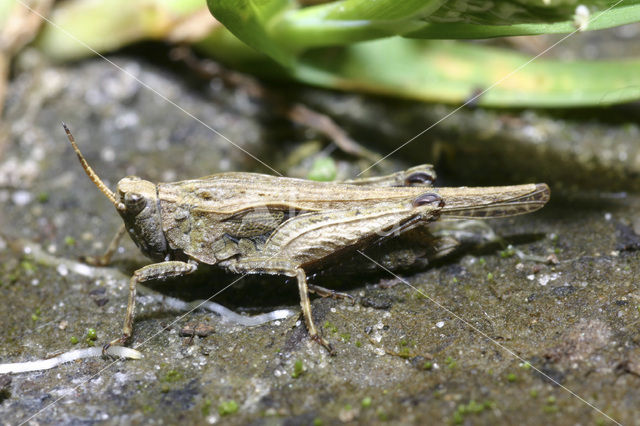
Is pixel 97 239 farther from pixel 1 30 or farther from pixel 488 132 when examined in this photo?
pixel 488 132

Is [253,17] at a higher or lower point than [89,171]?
higher

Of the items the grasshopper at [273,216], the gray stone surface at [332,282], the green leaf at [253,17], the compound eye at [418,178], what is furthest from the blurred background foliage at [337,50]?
the grasshopper at [273,216]

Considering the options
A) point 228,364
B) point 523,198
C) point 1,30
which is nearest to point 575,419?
point 523,198

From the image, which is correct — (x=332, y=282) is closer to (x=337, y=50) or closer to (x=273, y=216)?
(x=273, y=216)

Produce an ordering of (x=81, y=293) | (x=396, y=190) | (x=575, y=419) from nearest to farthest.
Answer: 1. (x=575, y=419)
2. (x=396, y=190)
3. (x=81, y=293)

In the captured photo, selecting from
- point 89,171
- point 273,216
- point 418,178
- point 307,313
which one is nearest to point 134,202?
point 89,171

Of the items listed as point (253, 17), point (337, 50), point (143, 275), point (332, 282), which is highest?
point (253, 17)
